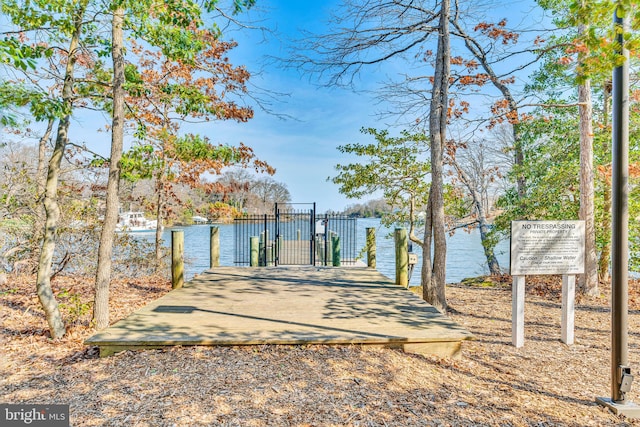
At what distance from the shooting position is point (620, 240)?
2.64m

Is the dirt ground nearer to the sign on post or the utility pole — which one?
the utility pole

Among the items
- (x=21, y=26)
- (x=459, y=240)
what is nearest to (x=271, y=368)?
(x=21, y=26)

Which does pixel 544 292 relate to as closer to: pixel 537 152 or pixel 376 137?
pixel 537 152

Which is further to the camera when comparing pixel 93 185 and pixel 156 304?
pixel 93 185

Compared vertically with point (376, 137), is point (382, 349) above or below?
below

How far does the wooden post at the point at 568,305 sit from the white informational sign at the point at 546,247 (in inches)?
6.6

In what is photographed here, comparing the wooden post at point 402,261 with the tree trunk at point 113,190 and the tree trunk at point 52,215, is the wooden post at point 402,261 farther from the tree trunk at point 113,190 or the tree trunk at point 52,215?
the tree trunk at point 52,215

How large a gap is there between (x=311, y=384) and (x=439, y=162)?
3.82 meters

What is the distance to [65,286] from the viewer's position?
6.86 meters

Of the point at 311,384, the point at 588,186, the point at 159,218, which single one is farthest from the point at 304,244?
the point at 311,384

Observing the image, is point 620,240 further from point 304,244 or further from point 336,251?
point 304,244

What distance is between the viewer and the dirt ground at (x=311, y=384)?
2422mm

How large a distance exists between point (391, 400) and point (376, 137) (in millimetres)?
7116

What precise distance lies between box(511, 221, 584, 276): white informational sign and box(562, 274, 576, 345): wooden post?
167 millimetres
